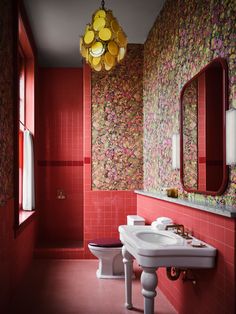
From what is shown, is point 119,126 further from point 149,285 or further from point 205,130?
point 149,285

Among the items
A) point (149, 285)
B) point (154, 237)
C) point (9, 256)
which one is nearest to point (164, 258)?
point (149, 285)

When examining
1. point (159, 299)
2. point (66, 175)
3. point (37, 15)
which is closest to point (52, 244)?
point (66, 175)

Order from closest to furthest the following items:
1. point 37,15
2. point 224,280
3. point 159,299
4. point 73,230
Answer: point 224,280
point 159,299
point 37,15
point 73,230

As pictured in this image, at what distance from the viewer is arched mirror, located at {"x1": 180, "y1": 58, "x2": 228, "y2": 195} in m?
2.34

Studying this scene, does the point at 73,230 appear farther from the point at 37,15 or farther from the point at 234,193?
the point at 234,193

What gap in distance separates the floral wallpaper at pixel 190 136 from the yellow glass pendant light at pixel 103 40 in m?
0.66

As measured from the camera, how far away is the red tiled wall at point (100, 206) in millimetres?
5000

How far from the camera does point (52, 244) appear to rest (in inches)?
208

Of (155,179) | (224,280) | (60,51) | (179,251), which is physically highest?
(60,51)

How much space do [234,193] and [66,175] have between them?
384cm

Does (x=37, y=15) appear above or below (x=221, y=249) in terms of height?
above

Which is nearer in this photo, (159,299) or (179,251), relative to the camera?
(179,251)

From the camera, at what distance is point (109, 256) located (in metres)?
4.06

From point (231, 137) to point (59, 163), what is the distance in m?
3.89
